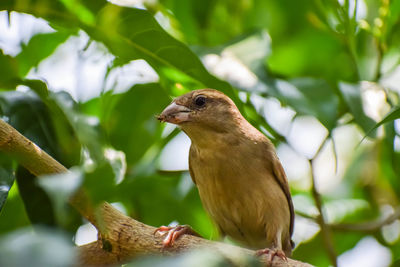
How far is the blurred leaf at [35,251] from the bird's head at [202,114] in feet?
8.92

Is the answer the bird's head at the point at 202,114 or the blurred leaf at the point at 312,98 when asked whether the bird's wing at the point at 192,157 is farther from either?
the blurred leaf at the point at 312,98

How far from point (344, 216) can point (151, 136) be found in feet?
6.10

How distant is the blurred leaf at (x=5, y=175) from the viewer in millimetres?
3078

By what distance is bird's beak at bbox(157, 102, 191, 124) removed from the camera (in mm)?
4129

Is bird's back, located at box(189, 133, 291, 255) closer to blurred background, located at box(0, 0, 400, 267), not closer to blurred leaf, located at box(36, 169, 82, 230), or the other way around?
blurred background, located at box(0, 0, 400, 267)

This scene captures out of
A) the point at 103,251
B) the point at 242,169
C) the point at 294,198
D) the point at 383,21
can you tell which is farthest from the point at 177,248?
the point at 383,21

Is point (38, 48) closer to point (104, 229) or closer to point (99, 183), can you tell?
point (104, 229)

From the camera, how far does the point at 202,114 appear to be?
14.3 feet

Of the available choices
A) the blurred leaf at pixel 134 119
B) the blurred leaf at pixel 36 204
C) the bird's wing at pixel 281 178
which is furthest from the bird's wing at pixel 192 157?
the blurred leaf at pixel 36 204

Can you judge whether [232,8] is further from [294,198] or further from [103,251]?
[103,251]

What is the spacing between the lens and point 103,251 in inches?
121

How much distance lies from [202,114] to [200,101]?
0.09 m

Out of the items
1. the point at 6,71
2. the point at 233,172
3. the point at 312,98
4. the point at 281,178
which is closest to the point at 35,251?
the point at 6,71

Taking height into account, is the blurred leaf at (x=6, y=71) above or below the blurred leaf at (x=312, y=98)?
below
